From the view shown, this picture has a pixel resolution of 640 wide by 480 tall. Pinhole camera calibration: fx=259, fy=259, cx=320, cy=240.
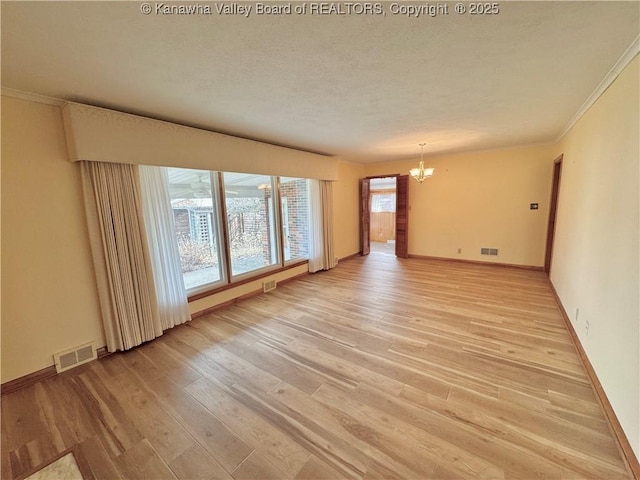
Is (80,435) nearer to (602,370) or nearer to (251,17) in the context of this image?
(251,17)

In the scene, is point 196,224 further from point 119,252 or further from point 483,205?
point 483,205

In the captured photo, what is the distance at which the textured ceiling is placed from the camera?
135cm

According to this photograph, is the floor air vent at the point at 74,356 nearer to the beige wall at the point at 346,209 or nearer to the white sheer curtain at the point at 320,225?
the white sheer curtain at the point at 320,225

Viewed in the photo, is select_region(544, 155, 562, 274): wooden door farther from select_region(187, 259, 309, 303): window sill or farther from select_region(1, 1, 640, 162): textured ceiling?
select_region(187, 259, 309, 303): window sill

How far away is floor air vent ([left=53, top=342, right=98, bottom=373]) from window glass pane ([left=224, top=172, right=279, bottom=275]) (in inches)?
71.3

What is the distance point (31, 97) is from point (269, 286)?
3.39 metres

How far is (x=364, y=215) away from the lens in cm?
686

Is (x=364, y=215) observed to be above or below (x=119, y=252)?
above

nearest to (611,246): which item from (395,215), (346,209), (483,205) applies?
(483,205)

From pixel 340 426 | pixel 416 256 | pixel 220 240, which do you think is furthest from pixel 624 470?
pixel 416 256

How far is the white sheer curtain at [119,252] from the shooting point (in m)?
2.46

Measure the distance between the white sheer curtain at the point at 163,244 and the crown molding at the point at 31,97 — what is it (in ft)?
2.54

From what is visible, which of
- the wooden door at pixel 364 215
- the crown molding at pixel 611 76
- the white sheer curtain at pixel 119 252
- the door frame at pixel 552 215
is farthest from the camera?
the wooden door at pixel 364 215

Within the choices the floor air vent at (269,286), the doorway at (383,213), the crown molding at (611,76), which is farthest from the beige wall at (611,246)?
the doorway at (383,213)
